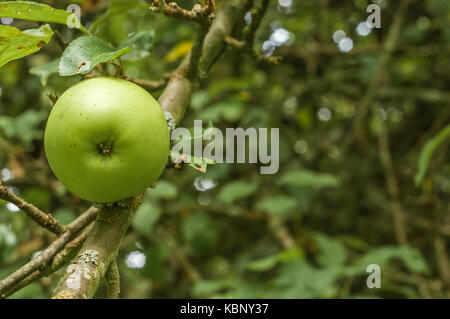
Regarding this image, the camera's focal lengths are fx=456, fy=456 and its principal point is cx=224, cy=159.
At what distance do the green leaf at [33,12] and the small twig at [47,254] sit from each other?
343 millimetres

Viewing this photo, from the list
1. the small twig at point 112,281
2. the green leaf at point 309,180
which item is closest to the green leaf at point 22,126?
the green leaf at point 309,180

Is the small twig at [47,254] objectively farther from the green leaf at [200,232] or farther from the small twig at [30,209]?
the green leaf at [200,232]

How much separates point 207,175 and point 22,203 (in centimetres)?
168

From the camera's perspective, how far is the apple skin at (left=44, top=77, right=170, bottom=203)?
0.70 meters

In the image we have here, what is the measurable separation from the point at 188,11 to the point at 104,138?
0.90ft

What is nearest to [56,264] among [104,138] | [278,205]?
[104,138]

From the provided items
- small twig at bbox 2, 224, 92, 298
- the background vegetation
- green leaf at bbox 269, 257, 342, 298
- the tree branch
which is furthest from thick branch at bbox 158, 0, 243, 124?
the tree branch

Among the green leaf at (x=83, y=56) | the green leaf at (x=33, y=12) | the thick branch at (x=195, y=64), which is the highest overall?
the thick branch at (x=195, y=64)

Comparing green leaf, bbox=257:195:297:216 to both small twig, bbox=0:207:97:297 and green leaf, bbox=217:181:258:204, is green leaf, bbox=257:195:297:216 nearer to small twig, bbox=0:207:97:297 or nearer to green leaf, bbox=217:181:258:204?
green leaf, bbox=217:181:258:204

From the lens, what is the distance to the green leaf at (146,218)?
75.4 inches

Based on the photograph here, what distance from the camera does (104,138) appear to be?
71 cm

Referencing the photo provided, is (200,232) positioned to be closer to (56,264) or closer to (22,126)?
(22,126)

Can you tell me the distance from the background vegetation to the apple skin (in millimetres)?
1212

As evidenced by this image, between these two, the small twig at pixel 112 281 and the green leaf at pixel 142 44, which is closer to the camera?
the small twig at pixel 112 281
